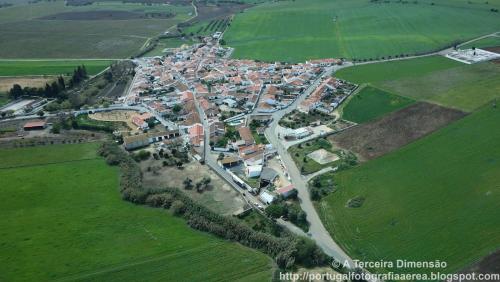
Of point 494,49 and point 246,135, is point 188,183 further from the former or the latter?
point 494,49

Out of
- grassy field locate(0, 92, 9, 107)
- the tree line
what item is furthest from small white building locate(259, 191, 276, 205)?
grassy field locate(0, 92, 9, 107)

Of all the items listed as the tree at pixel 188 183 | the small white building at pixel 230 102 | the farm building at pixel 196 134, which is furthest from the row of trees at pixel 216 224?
the small white building at pixel 230 102

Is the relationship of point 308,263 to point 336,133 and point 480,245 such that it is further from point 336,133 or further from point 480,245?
point 336,133

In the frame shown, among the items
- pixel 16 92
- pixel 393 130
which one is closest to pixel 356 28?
pixel 393 130

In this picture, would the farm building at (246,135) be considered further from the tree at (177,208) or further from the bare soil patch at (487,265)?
the bare soil patch at (487,265)

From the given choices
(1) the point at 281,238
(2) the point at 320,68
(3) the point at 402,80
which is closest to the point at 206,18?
(2) the point at 320,68

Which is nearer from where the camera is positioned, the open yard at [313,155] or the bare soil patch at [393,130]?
the open yard at [313,155]
